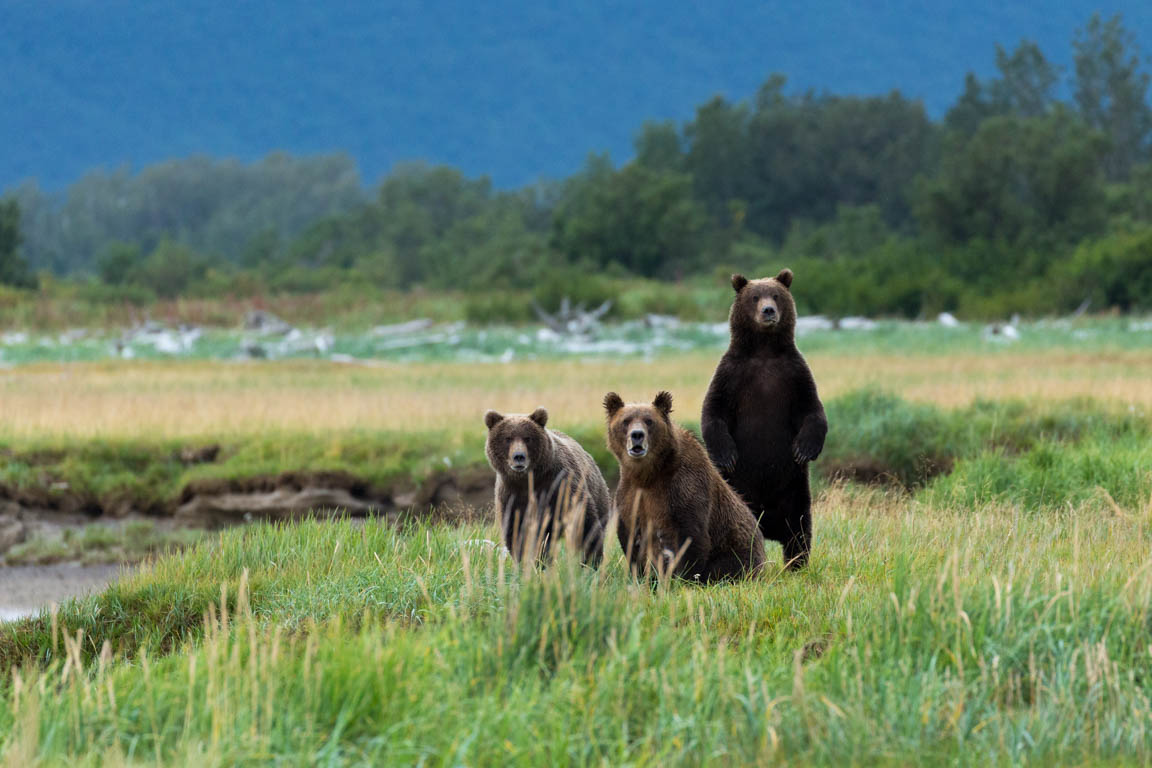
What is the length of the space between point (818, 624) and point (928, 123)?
99208mm

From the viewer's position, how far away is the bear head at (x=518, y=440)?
782 cm

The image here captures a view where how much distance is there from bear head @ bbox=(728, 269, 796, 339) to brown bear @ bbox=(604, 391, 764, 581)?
0.75 m

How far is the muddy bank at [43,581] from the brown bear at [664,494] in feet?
24.3

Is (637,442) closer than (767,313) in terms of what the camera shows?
Yes

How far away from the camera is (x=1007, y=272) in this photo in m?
59.1

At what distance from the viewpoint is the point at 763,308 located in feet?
23.9

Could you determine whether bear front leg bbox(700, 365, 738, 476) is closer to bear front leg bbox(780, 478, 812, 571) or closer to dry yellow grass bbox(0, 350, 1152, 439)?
bear front leg bbox(780, 478, 812, 571)

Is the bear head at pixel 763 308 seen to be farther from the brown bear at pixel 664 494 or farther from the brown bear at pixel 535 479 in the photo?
the brown bear at pixel 535 479

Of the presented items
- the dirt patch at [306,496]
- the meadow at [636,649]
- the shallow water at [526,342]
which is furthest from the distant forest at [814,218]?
the meadow at [636,649]

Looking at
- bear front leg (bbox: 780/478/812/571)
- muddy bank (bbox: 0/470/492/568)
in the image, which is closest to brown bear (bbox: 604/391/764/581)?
bear front leg (bbox: 780/478/812/571)

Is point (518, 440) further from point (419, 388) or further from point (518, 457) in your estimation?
point (419, 388)

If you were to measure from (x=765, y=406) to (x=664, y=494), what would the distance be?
0.98 m

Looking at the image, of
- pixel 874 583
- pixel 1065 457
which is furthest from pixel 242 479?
pixel 874 583

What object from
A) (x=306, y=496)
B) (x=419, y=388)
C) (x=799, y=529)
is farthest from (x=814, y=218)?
(x=799, y=529)
